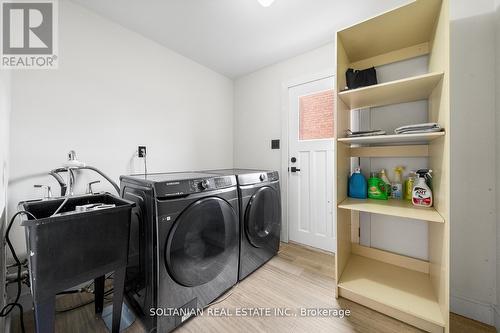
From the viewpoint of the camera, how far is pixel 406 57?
1.55 metres

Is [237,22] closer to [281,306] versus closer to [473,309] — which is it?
[281,306]

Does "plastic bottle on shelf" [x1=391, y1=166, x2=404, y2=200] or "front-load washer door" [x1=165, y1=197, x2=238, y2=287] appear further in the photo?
"plastic bottle on shelf" [x1=391, y1=166, x2=404, y2=200]

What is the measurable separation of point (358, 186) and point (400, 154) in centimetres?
39

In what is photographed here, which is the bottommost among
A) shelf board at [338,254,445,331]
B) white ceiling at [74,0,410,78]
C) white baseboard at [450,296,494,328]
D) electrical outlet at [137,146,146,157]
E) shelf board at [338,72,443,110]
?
white baseboard at [450,296,494,328]

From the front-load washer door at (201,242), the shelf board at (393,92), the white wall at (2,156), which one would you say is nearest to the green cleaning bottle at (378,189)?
the shelf board at (393,92)

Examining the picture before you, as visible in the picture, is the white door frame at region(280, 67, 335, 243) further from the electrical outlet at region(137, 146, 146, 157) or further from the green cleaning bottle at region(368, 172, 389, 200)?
the electrical outlet at region(137, 146, 146, 157)

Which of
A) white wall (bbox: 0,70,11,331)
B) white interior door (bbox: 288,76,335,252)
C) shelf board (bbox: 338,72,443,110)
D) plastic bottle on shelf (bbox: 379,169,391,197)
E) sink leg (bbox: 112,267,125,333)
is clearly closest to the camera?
white wall (bbox: 0,70,11,331)

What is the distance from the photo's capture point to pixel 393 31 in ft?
4.54

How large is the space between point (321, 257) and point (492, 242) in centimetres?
121

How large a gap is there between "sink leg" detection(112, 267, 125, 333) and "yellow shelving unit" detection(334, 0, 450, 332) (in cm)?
136

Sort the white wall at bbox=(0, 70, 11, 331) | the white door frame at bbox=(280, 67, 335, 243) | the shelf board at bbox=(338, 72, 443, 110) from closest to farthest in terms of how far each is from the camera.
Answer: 1. the white wall at bbox=(0, 70, 11, 331)
2. the shelf board at bbox=(338, 72, 443, 110)
3. the white door frame at bbox=(280, 67, 335, 243)

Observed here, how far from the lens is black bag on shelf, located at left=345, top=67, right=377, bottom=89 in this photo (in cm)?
159

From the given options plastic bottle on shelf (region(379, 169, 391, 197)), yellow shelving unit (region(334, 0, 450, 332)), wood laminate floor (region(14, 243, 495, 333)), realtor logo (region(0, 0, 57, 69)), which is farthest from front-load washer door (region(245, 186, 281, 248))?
realtor logo (region(0, 0, 57, 69))

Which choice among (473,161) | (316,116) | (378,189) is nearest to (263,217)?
(378,189)
